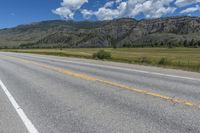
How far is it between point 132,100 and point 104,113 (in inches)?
53.1

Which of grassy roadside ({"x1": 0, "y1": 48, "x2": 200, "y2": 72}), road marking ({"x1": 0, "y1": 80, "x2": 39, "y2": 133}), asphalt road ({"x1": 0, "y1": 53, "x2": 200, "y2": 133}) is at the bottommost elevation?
grassy roadside ({"x1": 0, "y1": 48, "x2": 200, "y2": 72})

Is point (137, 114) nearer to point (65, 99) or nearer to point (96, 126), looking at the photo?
point (96, 126)

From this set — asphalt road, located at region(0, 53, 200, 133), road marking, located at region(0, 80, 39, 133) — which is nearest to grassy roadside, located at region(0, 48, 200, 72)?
asphalt road, located at region(0, 53, 200, 133)

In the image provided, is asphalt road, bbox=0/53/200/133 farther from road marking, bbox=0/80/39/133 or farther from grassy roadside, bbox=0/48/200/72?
grassy roadside, bbox=0/48/200/72

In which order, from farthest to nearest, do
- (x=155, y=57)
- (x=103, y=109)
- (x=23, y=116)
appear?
(x=155, y=57), (x=103, y=109), (x=23, y=116)

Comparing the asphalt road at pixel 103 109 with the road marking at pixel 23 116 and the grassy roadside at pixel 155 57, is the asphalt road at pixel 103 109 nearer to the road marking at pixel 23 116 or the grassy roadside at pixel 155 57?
the road marking at pixel 23 116

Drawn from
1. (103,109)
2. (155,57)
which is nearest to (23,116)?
(103,109)

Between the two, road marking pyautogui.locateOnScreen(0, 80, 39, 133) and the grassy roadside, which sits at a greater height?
road marking pyautogui.locateOnScreen(0, 80, 39, 133)

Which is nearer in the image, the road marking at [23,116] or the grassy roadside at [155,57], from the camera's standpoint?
the road marking at [23,116]

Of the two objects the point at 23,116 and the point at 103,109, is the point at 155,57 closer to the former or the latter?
the point at 103,109

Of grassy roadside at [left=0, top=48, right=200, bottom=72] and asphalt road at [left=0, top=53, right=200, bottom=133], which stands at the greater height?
asphalt road at [left=0, top=53, right=200, bottom=133]

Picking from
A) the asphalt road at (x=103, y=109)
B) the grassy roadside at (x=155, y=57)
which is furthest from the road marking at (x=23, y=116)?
the grassy roadside at (x=155, y=57)

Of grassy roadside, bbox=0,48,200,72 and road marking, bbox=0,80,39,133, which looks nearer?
road marking, bbox=0,80,39,133

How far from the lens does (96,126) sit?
15.4 feet
